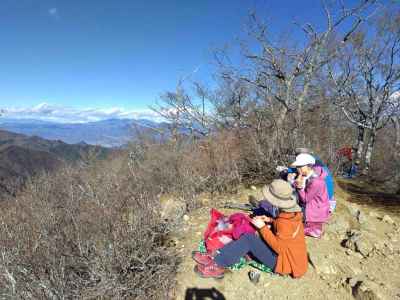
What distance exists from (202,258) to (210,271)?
0.18 metres

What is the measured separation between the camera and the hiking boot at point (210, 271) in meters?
3.03

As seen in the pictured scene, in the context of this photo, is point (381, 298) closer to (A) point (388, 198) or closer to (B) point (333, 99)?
(A) point (388, 198)

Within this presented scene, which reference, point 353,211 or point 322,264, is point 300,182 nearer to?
point 322,264

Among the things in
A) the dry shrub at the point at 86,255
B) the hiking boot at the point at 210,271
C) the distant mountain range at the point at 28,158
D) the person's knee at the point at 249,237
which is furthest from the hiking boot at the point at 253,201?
the distant mountain range at the point at 28,158

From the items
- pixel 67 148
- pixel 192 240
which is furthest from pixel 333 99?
pixel 67 148

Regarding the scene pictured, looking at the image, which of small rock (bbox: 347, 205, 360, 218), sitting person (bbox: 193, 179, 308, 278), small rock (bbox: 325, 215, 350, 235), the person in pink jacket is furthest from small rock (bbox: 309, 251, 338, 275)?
small rock (bbox: 347, 205, 360, 218)

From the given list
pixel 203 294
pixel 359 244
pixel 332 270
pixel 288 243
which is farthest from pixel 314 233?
pixel 203 294

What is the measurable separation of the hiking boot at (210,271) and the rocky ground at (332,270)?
5cm

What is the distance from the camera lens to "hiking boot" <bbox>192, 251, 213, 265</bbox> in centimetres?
313

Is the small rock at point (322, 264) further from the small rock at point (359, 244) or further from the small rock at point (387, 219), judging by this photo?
the small rock at point (387, 219)

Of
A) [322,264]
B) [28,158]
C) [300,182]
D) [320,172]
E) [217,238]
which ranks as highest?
[320,172]

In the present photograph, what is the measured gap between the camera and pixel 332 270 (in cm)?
321

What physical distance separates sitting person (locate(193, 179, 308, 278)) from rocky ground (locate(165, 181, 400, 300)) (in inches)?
5.1

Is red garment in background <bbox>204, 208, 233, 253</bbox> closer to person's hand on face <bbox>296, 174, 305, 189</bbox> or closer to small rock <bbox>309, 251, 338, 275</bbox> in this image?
small rock <bbox>309, 251, 338, 275</bbox>
